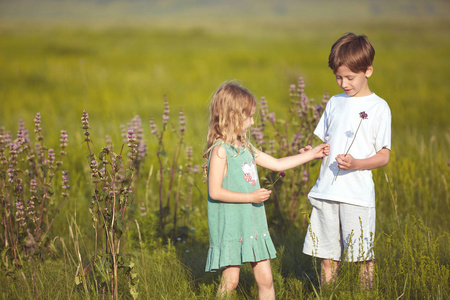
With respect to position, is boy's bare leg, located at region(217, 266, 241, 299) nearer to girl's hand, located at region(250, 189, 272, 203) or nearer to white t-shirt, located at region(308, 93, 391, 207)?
girl's hand, located at region(250, 189, 272, 203)

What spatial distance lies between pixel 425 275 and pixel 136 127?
276 cm

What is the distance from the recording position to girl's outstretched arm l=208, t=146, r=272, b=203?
9.33 ft

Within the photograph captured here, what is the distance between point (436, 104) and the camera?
13.4m

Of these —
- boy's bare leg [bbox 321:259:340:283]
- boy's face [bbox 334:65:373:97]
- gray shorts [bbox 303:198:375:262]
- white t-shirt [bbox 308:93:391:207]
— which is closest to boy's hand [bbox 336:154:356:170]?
white t-shirt [bbox 308:93:391:207]

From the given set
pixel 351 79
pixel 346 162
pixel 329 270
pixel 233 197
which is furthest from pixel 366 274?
pixel 351 79

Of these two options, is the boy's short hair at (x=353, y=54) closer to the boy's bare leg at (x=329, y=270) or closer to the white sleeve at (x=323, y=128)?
the white sleeve at (x=323, y=128)

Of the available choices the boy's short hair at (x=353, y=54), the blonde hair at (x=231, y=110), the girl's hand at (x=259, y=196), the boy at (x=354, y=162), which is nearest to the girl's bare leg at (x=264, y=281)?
the boy at (x=354, y=162)

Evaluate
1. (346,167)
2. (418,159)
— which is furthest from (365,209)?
(418,159)

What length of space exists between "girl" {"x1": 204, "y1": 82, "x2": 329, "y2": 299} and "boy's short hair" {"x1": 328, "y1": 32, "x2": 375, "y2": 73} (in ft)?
2.05

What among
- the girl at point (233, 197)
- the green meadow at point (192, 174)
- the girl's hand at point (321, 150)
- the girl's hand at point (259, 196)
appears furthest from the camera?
the green meadow at point (192, 174)

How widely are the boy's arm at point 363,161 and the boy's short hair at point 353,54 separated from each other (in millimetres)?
562

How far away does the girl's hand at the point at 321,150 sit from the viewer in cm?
316

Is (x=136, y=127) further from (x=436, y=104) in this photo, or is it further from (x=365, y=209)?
(x=436, y=104)

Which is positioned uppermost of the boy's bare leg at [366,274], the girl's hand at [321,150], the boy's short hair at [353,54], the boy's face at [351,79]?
the boy's short hair at [353,54]
